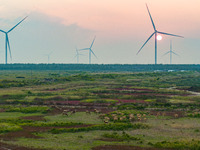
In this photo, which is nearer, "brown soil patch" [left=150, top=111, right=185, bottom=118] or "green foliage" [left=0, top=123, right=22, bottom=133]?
"green foliage" [left=0, top=123, right=22, bottom=133]

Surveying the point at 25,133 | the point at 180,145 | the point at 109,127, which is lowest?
the point at 25,133

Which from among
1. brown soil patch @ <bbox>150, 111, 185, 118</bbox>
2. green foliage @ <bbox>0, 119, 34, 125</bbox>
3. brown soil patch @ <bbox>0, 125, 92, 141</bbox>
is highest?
brown soil patch @ <bbox>150, 111, 185, 118</bbox>

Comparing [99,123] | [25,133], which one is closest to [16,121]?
[25,133]

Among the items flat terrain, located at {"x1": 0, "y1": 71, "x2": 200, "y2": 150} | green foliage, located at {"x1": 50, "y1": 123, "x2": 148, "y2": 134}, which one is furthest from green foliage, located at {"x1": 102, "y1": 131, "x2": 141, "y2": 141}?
green foliage, located at {"x1": 50, "y1": 123, "x2": 148, "y2": 134}

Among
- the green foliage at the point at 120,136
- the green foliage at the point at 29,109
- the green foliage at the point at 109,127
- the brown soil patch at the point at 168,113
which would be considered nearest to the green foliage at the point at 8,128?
the green foliage at the point at 109,127

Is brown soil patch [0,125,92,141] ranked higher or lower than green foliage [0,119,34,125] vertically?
lower

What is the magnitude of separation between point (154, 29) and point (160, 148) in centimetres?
13092

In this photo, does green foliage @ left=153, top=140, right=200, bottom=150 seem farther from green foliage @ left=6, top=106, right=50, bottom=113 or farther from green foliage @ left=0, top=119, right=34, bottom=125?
green foliage @ left=6, top=106, right=50, bottom=113

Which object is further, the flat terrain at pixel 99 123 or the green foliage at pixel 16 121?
the green foliage at pixel 16 121

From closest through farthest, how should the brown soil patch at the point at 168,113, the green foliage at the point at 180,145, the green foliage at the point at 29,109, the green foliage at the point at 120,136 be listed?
the green foliage at the point at 180,145 → the green foliage at the point at 120,136 → the brown soil patch at the point at 168,113 → the green foliage at the point at 29,109

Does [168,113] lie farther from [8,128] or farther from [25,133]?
[8,128]

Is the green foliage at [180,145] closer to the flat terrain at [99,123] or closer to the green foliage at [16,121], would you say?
the flat terrain at [99,123]

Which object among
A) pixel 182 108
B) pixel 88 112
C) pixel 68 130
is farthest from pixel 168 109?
pixel 68 130

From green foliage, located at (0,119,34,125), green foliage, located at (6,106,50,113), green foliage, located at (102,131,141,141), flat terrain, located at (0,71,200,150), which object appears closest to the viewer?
flat terrain, located at (0,71,200,150)
